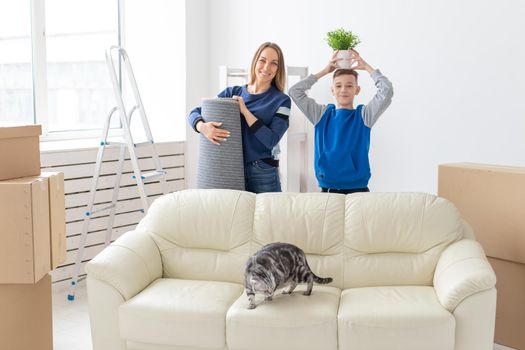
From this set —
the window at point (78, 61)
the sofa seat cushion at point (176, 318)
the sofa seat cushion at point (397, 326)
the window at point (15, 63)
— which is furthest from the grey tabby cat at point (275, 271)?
the window at point (78, 61)

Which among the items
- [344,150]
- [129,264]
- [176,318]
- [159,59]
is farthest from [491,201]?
[159,59]

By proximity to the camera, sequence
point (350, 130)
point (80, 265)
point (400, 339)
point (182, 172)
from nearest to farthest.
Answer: point (400, 339) → point (350, 130) → point (80, 265) → point (182, 172)

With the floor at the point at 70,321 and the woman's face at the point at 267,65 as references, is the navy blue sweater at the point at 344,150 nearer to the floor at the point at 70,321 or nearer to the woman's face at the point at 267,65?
the woman's face at the point at 267,65

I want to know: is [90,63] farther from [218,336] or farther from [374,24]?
[218,336]

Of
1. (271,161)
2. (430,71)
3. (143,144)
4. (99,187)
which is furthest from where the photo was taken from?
(99,187)

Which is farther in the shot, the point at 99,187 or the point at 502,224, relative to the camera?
the point at 99,187

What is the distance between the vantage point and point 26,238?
331 cm

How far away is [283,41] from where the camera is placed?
519 centimetres

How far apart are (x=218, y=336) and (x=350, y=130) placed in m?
1.38

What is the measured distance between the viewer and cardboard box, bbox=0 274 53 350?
11.1 ft

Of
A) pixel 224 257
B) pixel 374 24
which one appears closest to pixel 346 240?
pixel 224 257

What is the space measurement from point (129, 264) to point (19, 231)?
0.49 meters

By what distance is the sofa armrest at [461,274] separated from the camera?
3043 millimetres

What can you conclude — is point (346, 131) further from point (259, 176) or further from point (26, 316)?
point (26, 316)
